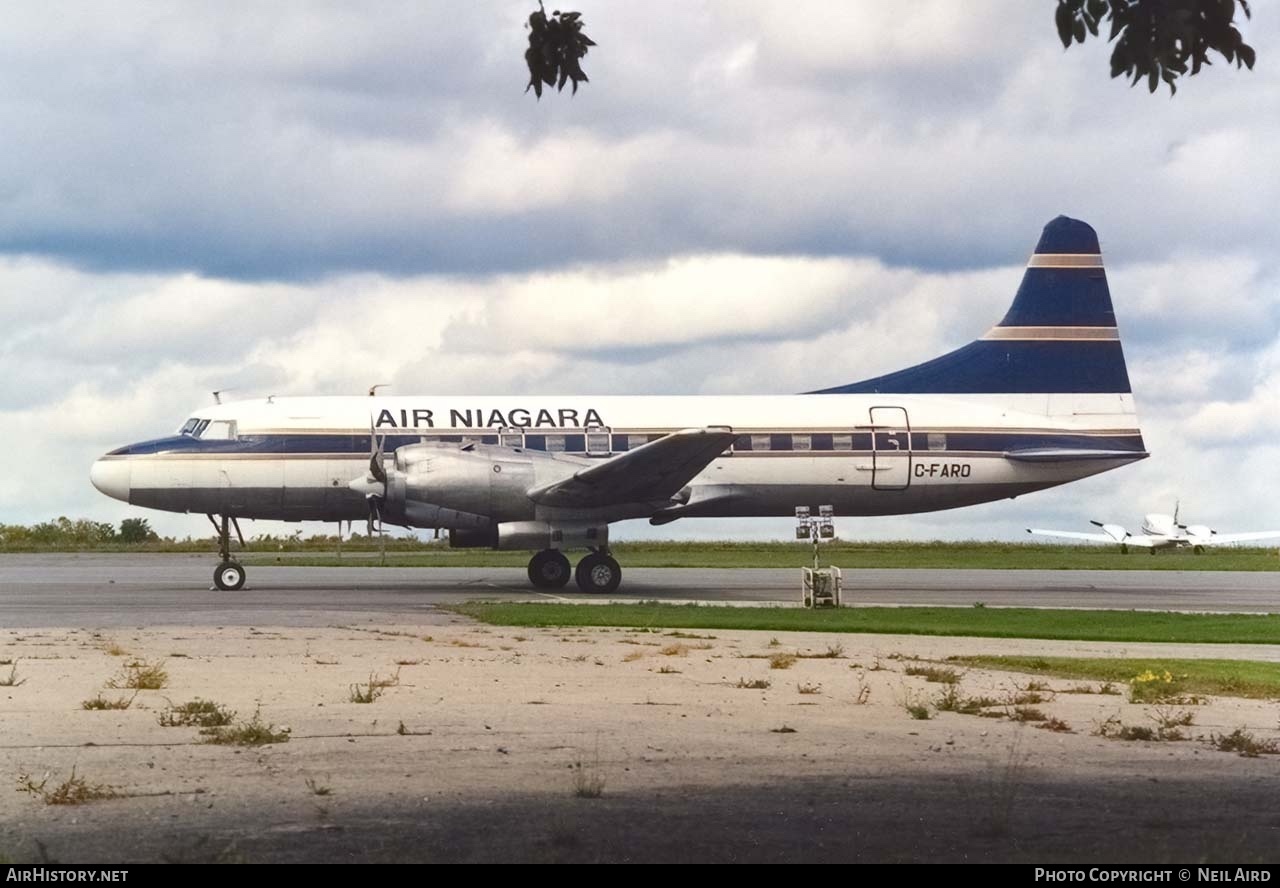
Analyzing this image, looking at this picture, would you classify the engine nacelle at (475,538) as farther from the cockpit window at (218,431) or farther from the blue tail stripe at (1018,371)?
the blue tail stripe at (1018,371)

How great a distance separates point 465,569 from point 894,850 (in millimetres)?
33879

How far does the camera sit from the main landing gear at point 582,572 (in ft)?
95.5

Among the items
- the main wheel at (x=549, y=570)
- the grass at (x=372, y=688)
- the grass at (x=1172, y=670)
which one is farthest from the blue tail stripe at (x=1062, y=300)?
the grass at (x=372, y=688)

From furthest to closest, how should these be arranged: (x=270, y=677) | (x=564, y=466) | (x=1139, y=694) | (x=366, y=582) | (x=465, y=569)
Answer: (x=465, y=569), (x=366, y=582), (x=564, y=466), (x=270, y=677), (x=1139, y=694)

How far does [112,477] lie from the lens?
3003 centimetres

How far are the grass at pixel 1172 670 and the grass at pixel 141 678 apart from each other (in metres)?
8.94

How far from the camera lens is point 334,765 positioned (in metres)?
9.01

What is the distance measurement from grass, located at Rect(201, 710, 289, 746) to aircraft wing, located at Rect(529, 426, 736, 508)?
52.0 feet

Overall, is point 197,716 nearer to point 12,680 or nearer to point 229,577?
point 12,680

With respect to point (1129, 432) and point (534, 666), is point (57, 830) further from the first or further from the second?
point (1129, 432)

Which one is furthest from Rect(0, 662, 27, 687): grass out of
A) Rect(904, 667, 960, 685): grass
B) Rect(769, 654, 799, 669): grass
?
Rect(904, 667, 960, 685): grass

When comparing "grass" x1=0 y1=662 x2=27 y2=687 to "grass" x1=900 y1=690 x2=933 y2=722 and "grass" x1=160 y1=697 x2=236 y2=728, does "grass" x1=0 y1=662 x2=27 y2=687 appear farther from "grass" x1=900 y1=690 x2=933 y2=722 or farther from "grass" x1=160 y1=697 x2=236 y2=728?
"grass" x1=900 y1=690 x2=933 y2=722

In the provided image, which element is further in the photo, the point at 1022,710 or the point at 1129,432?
Result: the point at 1129,432

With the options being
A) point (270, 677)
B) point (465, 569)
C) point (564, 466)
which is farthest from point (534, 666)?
point (465, 569)
